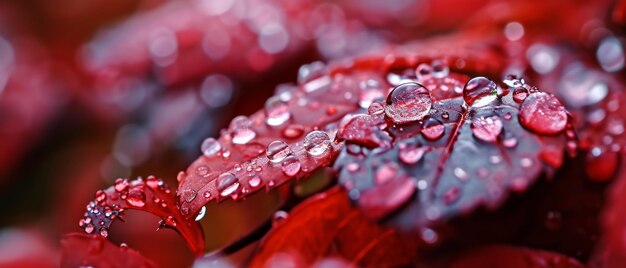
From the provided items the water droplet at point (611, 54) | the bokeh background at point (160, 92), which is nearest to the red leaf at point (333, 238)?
the bokeh background at point (160, 92)

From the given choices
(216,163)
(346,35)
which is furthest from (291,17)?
(216,163)

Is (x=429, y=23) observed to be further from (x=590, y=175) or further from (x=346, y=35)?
(x=590, y=175)

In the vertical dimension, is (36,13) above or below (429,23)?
above

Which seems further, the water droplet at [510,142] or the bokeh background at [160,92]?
the bokeh background at [160,92]

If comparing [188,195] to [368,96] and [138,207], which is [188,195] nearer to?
[138,207]

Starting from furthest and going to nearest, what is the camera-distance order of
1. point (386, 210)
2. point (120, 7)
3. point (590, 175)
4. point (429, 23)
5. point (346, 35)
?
point (120, 7) → point (429, 23) → point (346, 35) → point (590, 175) → point (386, 210)

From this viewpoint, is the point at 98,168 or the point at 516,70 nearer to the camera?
the point at 516,70

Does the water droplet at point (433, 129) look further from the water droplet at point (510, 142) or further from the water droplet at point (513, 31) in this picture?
the water droplet at point (513, 31)
